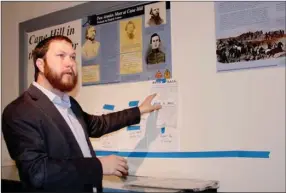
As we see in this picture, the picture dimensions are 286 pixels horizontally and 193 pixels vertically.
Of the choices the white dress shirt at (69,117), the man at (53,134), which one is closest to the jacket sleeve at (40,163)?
the man at (53,134)

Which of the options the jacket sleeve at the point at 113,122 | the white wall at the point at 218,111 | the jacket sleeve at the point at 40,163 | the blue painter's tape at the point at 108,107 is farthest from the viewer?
the blue painter's tape at the point at 108,107

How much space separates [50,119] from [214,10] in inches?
33.3

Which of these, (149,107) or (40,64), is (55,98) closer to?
(40,64)

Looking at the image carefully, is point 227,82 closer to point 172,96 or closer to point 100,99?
point 172,96

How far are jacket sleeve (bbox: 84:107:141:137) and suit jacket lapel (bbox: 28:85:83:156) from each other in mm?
267

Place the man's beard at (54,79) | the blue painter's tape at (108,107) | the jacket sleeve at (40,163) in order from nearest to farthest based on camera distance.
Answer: the jacket sleeve at (40,163) < the man's beard at (54,79) < the blue painter's tape at (108,107)

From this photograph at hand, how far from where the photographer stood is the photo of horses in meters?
1.24

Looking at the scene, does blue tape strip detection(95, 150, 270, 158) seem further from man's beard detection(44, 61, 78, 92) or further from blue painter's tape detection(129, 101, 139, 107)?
man's beard detection(44, 61, 78, 92)

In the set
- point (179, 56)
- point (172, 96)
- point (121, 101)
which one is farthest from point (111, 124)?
point (179, 56)

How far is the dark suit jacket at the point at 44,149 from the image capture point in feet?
3.66

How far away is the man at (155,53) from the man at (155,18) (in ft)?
0.20

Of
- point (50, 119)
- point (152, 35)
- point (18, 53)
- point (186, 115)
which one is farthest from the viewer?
point (18, 53)

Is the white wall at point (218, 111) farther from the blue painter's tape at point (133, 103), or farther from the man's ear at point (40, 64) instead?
the man's ear at point (40, 64)

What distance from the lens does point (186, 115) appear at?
4.76ft
